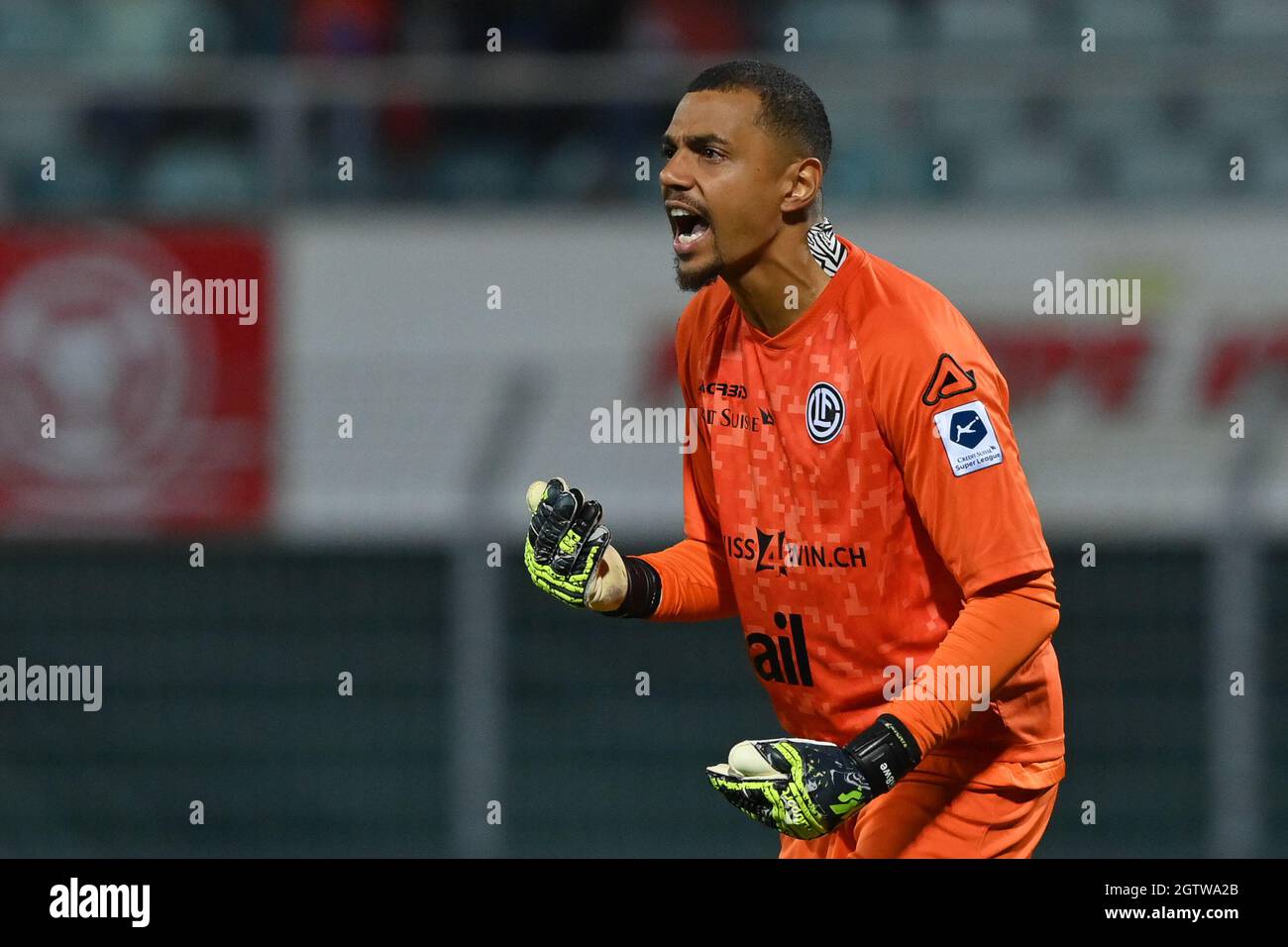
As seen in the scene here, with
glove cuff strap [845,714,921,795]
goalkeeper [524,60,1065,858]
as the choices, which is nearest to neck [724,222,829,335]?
goalkeeper [524,60,1065,858]

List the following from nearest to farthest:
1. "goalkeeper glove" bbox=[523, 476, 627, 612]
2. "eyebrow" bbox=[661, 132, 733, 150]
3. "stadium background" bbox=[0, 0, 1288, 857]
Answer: "eyebrow" bbox=[661, 132, 733, 150] < "goalkeeper glove" bbox=[523, 476, 627, 612] < "stadium background" bbox=[0, 0, 1288, 857]

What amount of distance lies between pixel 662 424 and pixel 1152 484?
201 centimetres

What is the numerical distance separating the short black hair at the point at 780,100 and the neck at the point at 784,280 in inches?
6.8

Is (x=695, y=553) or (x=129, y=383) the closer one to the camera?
(x=695, y=553)

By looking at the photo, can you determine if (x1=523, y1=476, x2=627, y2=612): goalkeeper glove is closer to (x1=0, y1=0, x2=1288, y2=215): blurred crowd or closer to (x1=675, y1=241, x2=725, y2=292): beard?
(x1=675, y1=241, x2=725, y2=292): beard

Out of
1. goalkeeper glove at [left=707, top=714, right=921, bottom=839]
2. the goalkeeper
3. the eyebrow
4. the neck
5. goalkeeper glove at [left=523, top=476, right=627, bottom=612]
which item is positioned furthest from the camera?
goalkeeper glove at [left=523, top=476, right=627, bottom=612]

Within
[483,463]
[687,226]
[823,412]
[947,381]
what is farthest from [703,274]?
[483,463]

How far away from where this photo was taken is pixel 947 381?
12.4ft

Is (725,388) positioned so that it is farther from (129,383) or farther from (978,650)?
(129,383)

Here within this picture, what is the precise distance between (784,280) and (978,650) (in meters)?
0.90

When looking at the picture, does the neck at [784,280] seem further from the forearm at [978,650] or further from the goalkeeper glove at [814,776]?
the goalkeeper glove at [814,776]

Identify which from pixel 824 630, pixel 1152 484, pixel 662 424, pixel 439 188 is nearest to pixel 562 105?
pixel 439 188

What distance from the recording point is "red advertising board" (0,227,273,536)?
8.10 meters
